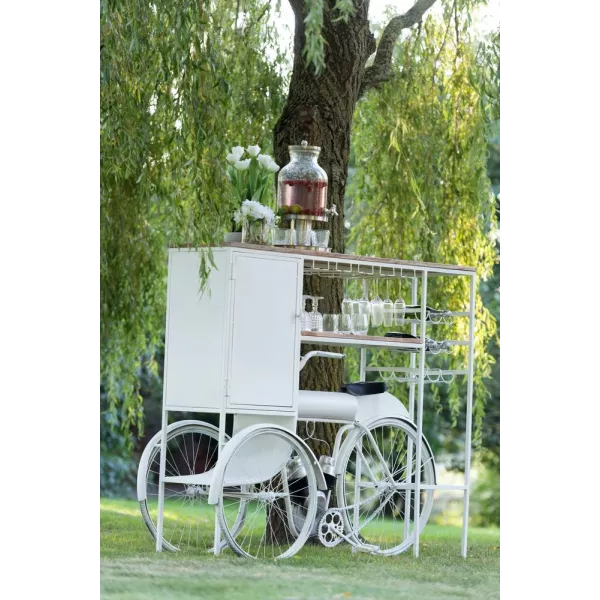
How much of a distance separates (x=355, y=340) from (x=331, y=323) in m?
0.25

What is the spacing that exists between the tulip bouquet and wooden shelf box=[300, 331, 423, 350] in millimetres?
504

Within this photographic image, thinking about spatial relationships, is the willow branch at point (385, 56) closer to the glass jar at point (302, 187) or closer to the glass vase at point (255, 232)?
the glass jar at point (302, 187)

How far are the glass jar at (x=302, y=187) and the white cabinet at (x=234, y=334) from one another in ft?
1.48

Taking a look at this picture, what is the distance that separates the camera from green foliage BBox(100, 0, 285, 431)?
15.0 feet

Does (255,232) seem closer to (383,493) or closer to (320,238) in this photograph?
(320,238)

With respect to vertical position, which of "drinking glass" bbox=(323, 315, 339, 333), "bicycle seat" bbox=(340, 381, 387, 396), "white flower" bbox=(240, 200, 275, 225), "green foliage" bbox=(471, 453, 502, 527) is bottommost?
"green foliage" bbox=(471, 453, 502, 527)

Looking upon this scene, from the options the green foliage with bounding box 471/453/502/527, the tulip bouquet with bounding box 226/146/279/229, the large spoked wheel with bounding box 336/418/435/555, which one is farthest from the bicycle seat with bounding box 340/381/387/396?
the green foliage with bounding box 471/453/502/527

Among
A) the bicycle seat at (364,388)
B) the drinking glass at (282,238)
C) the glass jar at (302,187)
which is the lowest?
the bicycle seat at (364,388)

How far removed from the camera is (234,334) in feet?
14.6

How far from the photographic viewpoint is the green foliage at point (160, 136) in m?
4.58

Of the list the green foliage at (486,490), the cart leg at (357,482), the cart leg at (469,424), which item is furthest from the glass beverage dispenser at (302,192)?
the green foliage at (486,490)

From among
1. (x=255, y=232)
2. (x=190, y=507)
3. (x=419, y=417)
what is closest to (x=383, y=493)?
(x=419, y=417)

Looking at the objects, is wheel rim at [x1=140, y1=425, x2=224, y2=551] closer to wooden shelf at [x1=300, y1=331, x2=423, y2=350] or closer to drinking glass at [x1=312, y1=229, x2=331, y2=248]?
wooden shelf at [x1=300, y1=331, x2=423, y2=350]
